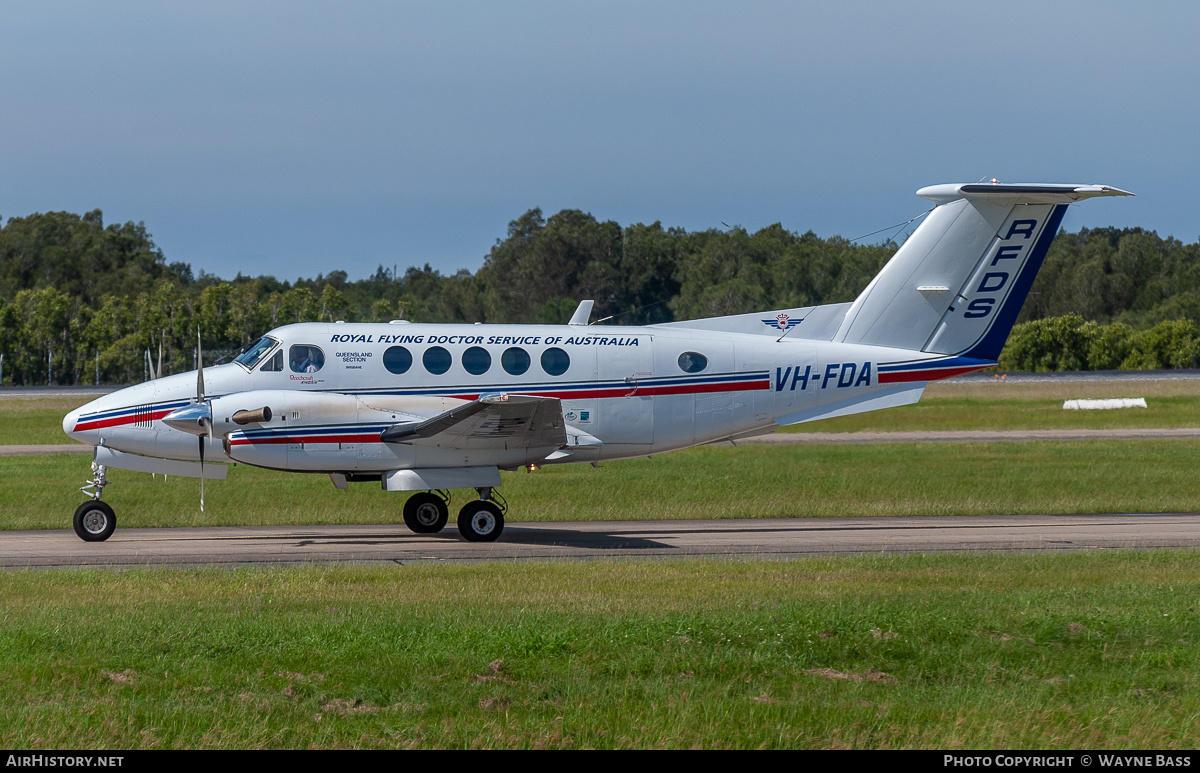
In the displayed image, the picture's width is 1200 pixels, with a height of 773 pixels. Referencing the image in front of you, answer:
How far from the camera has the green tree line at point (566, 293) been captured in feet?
216

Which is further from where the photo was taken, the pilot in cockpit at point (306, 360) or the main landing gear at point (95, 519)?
the pilot in cockpit at point (306, 360)

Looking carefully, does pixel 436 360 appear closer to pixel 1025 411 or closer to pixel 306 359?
pixel 306 359

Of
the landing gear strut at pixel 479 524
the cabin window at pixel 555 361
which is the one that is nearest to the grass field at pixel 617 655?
the landing gear strut at pixel 479 524

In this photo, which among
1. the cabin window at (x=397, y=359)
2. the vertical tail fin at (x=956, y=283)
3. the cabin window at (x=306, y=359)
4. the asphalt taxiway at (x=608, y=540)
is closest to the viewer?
the asphalt taxiway at (x=608, y=540)

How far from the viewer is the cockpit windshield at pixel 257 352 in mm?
18609

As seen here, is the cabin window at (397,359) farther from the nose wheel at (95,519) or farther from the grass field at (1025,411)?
the grass field at (1025,411)

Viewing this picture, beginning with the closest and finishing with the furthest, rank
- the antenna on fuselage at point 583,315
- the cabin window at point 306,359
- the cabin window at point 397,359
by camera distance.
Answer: the cabin window at point 306,359
the cabin window at point 397,359
the antenna on fuselage at point 583,315

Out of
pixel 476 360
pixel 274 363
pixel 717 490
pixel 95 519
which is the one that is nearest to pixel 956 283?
pixel 717 490

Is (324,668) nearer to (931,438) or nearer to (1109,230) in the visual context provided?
(931,438)

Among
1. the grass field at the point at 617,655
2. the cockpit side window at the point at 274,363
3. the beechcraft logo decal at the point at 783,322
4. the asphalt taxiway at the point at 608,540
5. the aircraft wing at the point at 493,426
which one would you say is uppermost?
the beechcraft logo decal at the point at 783,322

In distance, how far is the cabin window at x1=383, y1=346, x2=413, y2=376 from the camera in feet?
61.2

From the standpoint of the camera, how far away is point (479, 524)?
61.6 ft

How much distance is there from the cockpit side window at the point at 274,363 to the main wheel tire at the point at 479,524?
12.6 feet

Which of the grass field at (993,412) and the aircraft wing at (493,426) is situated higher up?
the aircraft wing at (493,426)
